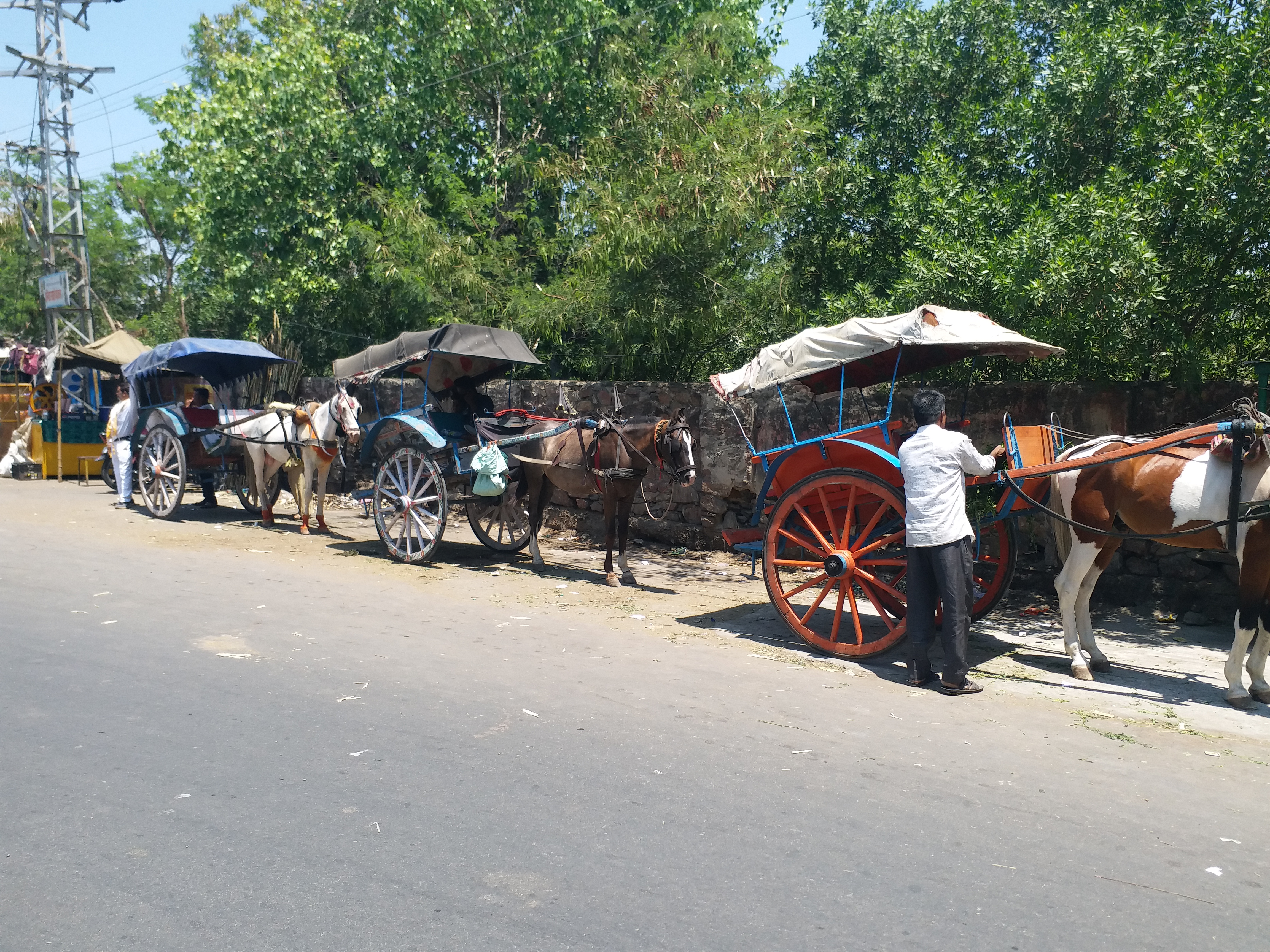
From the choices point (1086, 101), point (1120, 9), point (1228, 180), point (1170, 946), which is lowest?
point (1170, 946)

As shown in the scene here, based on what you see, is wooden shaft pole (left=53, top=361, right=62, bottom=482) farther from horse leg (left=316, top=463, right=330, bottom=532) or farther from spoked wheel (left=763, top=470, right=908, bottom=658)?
spoked wheel (left=763, top=470, right=908, bottom=658)

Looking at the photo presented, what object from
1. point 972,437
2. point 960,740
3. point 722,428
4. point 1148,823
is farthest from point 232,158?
point 1148,823

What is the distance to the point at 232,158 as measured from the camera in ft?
58.3

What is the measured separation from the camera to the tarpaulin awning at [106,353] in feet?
61.1

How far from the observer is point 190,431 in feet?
45.7

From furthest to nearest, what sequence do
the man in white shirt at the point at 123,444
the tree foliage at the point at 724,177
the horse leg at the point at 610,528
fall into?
the man in white shirt at the point at 123,444, the horse leg at the point at 610,528, the tree foliage at the point at 724,177

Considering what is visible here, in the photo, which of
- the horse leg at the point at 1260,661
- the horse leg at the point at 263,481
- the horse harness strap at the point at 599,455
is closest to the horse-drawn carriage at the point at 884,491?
the horse leg at the point at 1260,661

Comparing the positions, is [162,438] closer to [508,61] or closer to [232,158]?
[232,158]

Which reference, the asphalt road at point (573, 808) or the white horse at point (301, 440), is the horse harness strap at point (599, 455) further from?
the white horse at point (301, 440)

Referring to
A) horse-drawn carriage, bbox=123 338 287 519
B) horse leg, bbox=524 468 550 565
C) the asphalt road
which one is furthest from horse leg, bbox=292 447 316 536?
the asphalt road

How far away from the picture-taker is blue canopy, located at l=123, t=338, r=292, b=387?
1395 centimetres

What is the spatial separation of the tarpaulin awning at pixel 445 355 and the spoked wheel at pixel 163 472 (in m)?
3.51

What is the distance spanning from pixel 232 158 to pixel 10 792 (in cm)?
1558

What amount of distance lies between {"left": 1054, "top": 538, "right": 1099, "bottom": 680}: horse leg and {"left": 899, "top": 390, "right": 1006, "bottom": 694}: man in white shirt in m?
0.85
